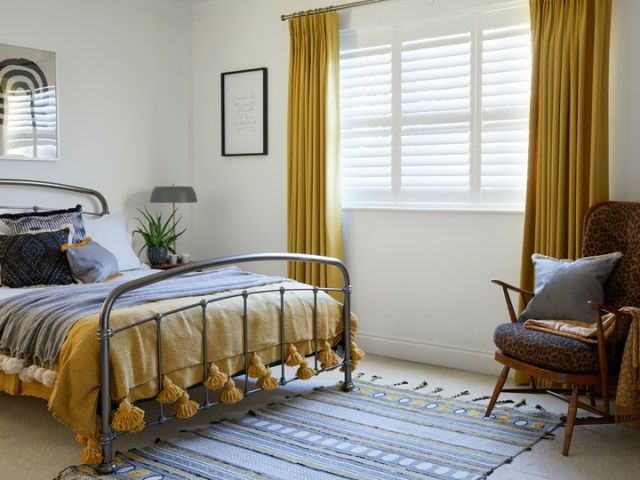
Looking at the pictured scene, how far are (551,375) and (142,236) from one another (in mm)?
3451

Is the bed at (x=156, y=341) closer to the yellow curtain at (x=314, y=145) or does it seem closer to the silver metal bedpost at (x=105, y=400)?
the silver metal bedpost at (x=105, y=400)

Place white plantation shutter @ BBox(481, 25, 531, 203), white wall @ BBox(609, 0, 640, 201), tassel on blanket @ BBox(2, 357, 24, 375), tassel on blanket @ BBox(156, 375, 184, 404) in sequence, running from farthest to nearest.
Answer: white plantation shutter @ BBox(481, 25, 531, 203)
white wall @ BBox(609, 0, 640, 201)
tassel on blanket @ BBox(2, 357, 24, 375)
tassel on blanket @ BBox(156, 375, 184, 404)

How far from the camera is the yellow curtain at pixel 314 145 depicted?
16.9 ft

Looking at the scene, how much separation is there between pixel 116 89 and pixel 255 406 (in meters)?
2.80

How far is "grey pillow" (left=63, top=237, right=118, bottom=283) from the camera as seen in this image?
4.36m

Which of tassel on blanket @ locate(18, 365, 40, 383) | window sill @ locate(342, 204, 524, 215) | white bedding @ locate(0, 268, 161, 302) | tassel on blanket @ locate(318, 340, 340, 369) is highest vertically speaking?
window sill @ locate(342, 204, 524, 215)

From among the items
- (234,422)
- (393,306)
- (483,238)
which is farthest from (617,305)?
(234,422)

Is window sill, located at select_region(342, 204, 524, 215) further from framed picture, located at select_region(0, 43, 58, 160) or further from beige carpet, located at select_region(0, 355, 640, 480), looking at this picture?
framed picture, located at select_region(0, 43, 58, 160)

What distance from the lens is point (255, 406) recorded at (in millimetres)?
3977

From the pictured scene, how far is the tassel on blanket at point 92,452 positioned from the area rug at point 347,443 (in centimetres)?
7

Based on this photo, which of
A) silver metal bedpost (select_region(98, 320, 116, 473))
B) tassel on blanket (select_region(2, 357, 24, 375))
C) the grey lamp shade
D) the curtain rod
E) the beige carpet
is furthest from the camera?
the grey lamp shade

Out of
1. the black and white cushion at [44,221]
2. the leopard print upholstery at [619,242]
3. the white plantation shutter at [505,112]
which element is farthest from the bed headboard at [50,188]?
the leopard print upholstery at [619,242]

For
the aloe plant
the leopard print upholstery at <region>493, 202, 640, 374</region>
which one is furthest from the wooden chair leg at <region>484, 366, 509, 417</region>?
the aloe plant

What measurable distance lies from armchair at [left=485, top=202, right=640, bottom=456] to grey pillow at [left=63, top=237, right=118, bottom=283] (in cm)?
231
